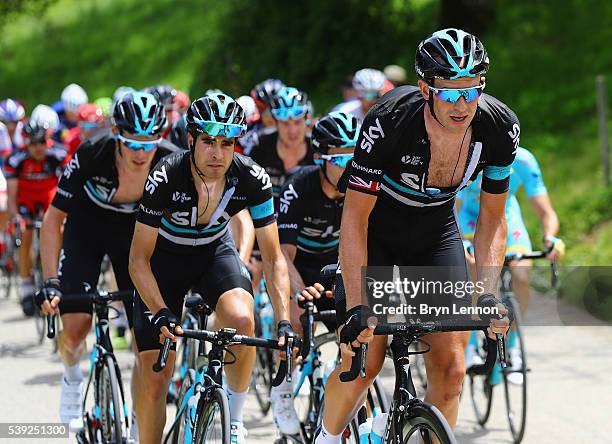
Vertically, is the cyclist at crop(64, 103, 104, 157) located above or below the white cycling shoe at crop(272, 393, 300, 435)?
above

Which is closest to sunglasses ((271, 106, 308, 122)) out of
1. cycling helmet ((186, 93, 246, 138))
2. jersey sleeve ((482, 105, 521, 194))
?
cycling helmet ((186, 93, 246, 138))

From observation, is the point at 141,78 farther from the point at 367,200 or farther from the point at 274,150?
the point at 367,200

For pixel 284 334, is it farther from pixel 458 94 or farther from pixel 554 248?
pixel 554 248

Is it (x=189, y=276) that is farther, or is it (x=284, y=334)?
(x=189, y=276)

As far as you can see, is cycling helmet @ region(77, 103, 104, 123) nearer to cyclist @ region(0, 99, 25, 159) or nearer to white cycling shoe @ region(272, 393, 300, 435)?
cyclist @ region(0, 99, 25, 159)

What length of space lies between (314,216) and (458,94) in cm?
246

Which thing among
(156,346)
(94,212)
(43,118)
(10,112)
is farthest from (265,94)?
(10,112)

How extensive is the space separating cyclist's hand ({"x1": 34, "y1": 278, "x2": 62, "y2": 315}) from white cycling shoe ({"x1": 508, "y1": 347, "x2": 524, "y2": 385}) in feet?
9.65

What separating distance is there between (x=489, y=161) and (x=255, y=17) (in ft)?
57.3

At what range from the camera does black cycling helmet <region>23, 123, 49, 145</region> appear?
1147cm

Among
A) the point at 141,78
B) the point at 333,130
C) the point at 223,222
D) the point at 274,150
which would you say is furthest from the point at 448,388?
the point at 141,78

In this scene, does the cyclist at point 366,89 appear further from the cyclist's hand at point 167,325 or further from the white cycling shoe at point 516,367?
the cyclist's hand at point 167,325

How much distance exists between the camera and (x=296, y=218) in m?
6.80

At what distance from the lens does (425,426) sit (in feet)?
14.4
